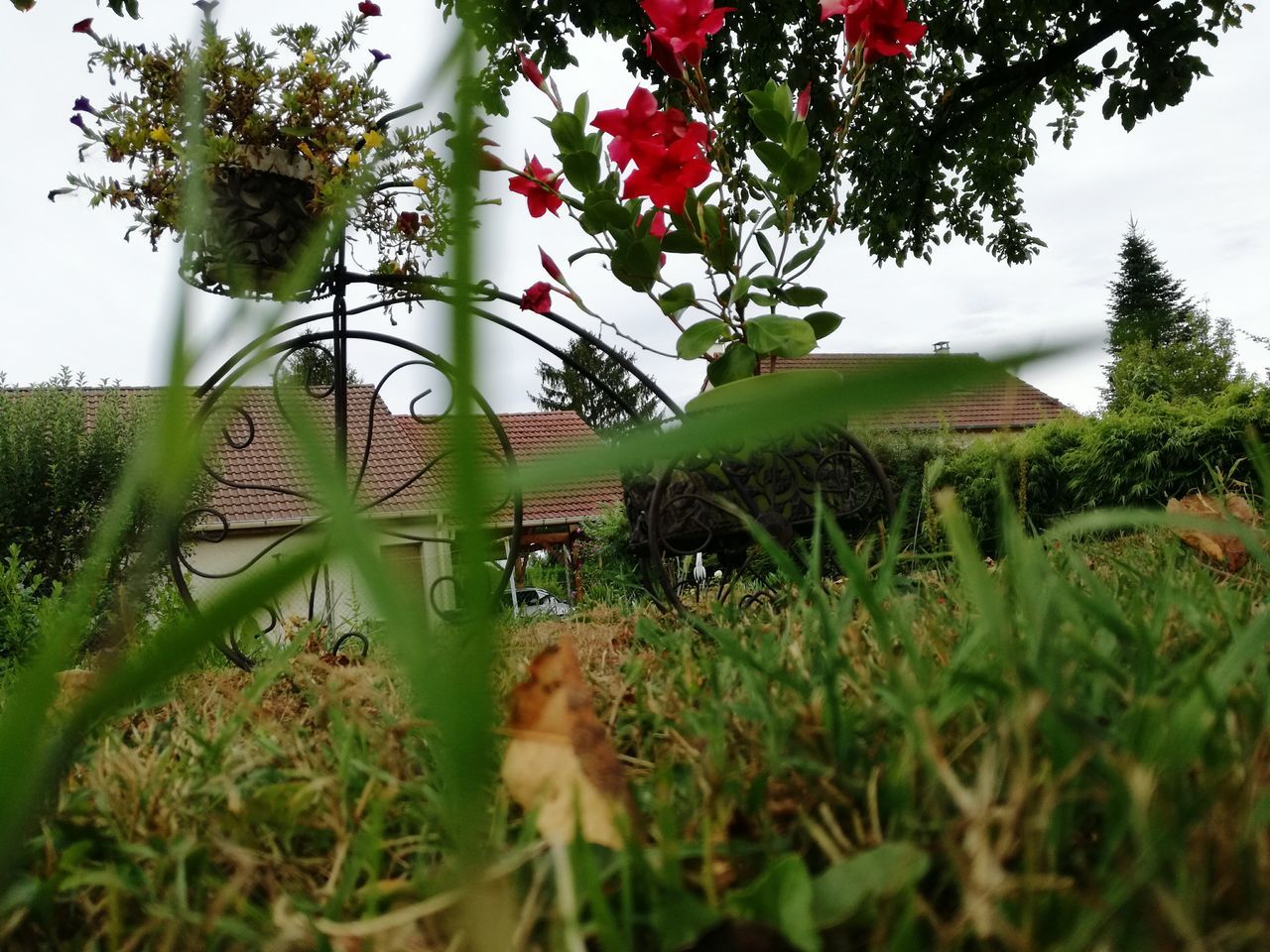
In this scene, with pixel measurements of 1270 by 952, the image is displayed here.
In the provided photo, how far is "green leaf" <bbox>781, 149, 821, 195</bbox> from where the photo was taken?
6.01ft

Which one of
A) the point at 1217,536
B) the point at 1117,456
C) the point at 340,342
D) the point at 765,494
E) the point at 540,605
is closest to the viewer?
the point at 1217,536

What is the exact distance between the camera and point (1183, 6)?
20.9 ft

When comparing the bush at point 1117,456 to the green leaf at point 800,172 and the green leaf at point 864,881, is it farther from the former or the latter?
the green leaf at point 864,881

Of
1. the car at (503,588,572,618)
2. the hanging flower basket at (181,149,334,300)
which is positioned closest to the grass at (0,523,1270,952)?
the car at (503,588,572,618)

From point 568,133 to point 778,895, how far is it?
176cm

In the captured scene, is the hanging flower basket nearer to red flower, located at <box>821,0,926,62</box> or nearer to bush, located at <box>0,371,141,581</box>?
red flower, located at <box>821,0,926,62</box>

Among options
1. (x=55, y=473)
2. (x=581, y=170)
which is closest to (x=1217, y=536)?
(x=581, y=170)

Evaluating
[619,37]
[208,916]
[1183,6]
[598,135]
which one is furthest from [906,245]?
[208,916]

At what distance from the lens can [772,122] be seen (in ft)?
6.16

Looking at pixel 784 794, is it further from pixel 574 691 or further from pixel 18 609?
pixel 18 609

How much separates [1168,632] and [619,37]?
6.44 m

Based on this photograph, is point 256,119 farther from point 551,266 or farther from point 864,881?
point 864,881

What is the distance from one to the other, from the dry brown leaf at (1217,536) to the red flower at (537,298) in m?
1.35

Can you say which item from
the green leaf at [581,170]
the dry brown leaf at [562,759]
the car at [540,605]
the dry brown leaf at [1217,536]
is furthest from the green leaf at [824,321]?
the dry brown leaf at [562,759]
